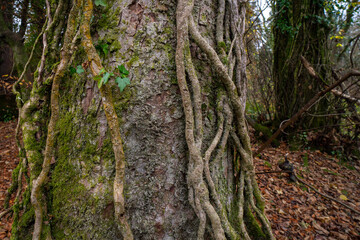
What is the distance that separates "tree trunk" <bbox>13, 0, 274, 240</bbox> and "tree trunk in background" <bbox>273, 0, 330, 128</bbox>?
3902 millimetres

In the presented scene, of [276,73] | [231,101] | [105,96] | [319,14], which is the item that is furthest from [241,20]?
[319,14]

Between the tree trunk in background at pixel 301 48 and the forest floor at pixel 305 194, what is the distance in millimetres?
1039

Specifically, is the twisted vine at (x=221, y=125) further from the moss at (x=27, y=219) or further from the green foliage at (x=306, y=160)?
the green foliage at (x=306, y=160)

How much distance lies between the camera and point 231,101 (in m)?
1.50

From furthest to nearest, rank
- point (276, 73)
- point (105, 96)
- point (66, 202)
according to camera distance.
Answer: point (276, 73)
point (66, 202)
point (105, 96)

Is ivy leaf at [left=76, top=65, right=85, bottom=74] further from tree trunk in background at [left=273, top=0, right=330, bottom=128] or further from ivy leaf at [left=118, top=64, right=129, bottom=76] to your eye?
tree trunk in background at [left=273, top=0, right=330, bottom=128]

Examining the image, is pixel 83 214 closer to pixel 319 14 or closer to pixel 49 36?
pixel 49 36

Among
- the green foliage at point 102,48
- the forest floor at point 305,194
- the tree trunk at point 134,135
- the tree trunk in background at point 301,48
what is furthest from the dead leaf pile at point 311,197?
the green foliage at point 102,48

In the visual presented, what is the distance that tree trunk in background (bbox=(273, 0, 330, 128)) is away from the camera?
4441 millimetres

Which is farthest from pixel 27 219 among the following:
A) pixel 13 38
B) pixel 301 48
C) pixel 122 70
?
pixel 13 38

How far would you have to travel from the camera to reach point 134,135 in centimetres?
130

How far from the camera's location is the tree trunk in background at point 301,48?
4441mm

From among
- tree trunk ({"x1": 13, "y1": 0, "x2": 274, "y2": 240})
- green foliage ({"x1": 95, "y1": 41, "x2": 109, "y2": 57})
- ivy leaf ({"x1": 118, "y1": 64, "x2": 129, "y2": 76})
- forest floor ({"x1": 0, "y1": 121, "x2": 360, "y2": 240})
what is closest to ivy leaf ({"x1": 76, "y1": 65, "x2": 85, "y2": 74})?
tree trunk ({"x1": 13, "y1": 0, "x2": 274, "y2": 240})

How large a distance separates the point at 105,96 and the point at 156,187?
64 cm
